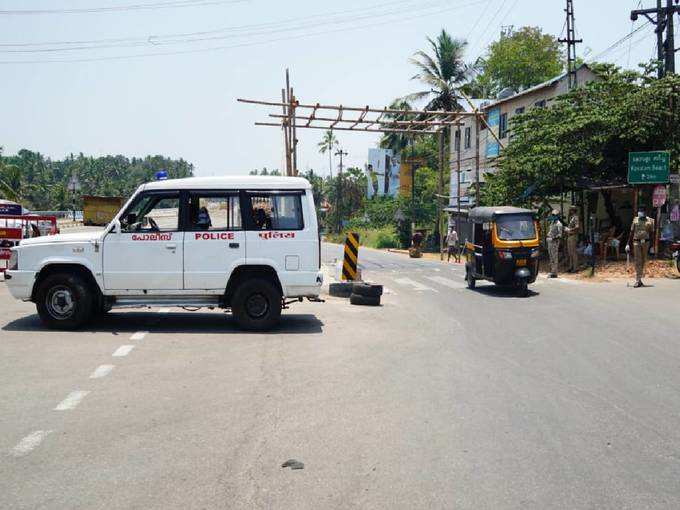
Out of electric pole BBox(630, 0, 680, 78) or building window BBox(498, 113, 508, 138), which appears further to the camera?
building window BBox(498, 113, 508, 138)

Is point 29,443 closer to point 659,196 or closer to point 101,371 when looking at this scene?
point 101,371

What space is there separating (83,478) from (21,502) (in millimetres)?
470

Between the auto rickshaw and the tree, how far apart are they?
4850cm

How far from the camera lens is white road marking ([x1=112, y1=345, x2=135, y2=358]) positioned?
8945 millimetres

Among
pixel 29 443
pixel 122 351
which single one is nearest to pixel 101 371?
pixel 122 351

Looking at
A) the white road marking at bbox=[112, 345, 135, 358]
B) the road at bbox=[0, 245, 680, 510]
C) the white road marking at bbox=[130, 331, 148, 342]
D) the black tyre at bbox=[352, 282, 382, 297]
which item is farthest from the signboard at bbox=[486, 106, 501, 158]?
the white road marking at bbox=[112, 345, 135, 358]

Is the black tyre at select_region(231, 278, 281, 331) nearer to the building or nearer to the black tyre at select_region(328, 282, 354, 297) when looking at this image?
the black tyre at select_region(328, 282, 354, 297)

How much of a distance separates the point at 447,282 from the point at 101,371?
14214 millimetres

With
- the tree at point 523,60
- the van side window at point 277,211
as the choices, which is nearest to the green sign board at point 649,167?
the van side window at point 277,211

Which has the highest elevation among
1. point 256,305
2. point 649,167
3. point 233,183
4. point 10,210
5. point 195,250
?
point 649,167

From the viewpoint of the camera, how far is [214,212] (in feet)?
36.1

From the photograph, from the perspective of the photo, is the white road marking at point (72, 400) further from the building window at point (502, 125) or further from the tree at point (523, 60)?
the tree at point (523, 60)

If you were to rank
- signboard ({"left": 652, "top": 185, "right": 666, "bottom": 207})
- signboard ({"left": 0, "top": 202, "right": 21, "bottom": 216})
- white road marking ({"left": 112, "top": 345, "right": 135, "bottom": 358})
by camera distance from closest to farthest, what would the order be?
white road marking ({"left": 112, "top": 345, "right": 135, "bottom": 358}), signboard ({"left": 652, "top": 185, "right": 666, "bottom": 207}), signboard ({"left": 0, "top": 202, "right": 21, "bottom": 216})

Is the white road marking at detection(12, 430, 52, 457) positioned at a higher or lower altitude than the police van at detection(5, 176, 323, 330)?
lower
